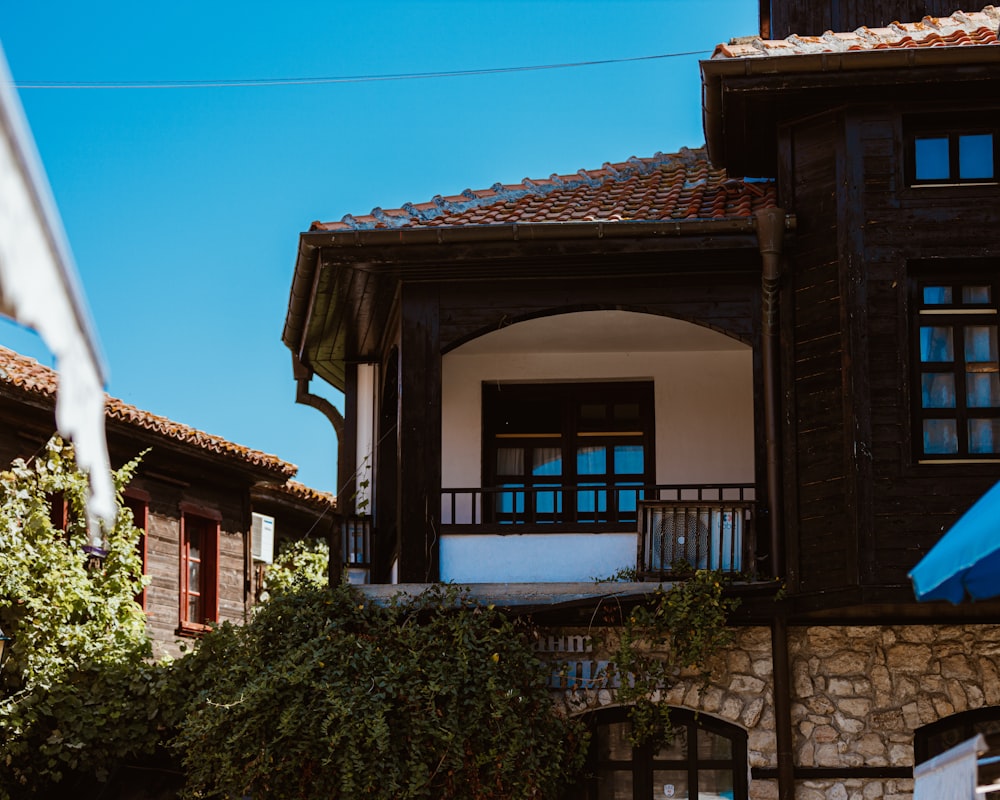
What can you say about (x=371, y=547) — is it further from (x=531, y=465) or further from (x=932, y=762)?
(x=932, y=762)

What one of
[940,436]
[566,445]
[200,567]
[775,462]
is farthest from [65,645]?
[940,436]

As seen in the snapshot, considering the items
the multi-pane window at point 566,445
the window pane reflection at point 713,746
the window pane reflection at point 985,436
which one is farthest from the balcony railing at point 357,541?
the window pane reflection at point 985,436

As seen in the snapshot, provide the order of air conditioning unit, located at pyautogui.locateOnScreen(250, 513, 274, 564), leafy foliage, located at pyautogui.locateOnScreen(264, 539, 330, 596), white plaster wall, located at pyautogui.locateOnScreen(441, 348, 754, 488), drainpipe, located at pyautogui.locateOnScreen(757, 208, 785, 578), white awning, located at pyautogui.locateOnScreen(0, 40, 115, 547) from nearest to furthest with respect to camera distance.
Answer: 1. white awning, located at pyautogui.locateOnScreen(0, 40, 115, 547)
2. drainpipe, located at pyautogui.locateOnScreen(757, 208, 785, 578)
3. white plaster wall, located at pyautogui.locateOnScreen(441, 348, 754, 488)
4. leafy foliage, located at pyautogui.locateOnScreen(264, 539, 330, 596)
5. air conditioning unit, located at pyautogui.locateOnScreen(250, 513, 274, 564)

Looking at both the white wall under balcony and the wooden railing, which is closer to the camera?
the wooden railing

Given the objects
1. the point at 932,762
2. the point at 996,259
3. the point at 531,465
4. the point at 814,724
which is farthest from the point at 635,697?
the point at 932,762

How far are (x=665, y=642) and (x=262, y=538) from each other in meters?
13.4

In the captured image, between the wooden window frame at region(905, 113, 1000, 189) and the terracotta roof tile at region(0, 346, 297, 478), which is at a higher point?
the wooden window frame at region(905, 113, 1000, 189)

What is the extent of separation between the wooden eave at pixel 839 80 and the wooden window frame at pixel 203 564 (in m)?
11.6

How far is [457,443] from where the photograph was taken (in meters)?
14.3

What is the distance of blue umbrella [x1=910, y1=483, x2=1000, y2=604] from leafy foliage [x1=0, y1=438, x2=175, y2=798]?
30.2ft

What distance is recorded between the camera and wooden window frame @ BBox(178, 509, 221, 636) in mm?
21500

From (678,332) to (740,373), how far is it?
793 mm

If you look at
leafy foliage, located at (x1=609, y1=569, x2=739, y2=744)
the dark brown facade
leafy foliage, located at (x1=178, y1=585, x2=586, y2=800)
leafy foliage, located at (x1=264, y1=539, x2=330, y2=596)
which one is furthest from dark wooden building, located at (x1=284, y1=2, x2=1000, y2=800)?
leafy foliage, located at (x1=264, y1=539, x2=330, y2=596)

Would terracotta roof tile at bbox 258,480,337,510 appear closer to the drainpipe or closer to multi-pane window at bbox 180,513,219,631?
multi-pane window at bbox 180,513,219,631
